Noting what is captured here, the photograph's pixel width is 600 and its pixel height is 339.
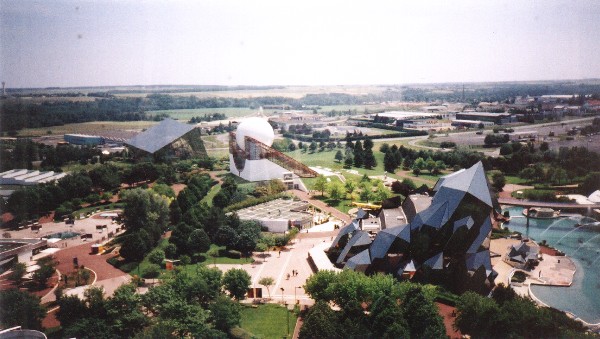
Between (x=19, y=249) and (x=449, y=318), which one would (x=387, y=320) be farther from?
(x=19, y=249)

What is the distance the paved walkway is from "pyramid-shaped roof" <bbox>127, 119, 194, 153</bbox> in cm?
665

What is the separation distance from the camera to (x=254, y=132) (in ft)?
58.9

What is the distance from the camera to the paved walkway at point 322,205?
537 inches

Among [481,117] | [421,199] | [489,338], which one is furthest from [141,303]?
[481,117]

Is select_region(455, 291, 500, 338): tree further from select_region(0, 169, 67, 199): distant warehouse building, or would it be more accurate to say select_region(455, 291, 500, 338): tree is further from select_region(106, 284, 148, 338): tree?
select_region(0, 169, 67, 199): distant warehouse building

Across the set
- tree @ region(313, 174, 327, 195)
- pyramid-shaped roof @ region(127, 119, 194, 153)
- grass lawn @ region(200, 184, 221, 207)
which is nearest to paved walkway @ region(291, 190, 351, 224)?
tree @ region(313, 174, 327, 195)

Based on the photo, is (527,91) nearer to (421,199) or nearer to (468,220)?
(421,199)

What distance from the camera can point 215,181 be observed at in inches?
682

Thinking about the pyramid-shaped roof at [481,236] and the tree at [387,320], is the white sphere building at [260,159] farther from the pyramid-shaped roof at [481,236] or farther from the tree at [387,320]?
the tree at [387,320]

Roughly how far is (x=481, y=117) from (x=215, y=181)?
16466 mm

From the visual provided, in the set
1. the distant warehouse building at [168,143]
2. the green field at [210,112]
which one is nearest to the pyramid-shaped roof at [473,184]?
the distant warehouse building at [168,143]

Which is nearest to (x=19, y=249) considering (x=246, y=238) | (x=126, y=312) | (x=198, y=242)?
(x=198, y=242)

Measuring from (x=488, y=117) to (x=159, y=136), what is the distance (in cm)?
1764

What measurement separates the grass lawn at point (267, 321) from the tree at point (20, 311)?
314 centimetres
